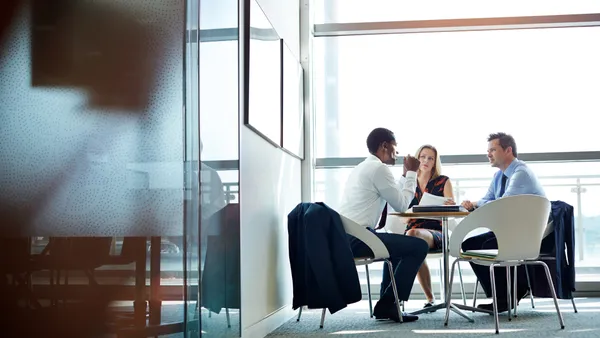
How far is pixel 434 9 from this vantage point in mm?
6742

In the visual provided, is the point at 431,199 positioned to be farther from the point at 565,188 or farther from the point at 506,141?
the point at 565,188

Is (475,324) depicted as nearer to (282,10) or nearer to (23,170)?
(282,10)

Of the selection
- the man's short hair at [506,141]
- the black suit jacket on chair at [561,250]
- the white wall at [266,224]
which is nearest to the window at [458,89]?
the man's short hair at [506,141]

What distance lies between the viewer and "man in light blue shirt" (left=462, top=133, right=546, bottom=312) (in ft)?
17.5

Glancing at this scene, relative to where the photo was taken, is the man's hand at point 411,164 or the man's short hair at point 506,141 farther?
the man's short hair at point 506,141

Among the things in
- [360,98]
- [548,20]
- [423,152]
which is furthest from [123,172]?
[548,20]

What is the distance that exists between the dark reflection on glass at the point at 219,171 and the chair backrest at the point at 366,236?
1.06 m

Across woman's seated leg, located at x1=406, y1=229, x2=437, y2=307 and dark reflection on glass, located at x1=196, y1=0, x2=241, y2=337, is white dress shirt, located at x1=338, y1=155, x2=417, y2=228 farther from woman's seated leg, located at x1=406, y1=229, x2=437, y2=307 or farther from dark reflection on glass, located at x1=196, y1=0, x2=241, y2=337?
dark reflection on glass, located at x1=196, y1=0, x2=241, y2=337

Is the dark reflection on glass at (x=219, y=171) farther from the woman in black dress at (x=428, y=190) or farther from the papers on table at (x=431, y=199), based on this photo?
the woman in black dress at (x=428, y=190)

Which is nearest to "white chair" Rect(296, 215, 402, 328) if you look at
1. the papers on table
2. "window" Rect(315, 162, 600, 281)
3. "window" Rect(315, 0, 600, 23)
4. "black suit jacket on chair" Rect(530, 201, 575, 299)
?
the papers on table

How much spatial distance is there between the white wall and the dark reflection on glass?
25 centimetres

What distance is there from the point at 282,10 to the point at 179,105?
10.3 ft

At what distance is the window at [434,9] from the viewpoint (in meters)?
6.62

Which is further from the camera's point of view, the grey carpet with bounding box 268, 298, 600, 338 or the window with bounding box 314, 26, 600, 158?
the window with bounding box 314, 26, 600, 158
